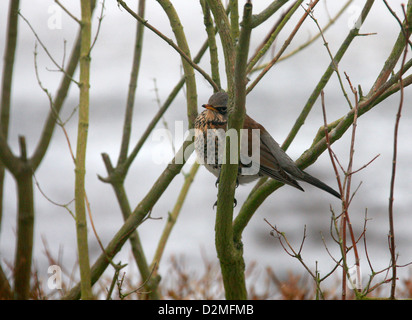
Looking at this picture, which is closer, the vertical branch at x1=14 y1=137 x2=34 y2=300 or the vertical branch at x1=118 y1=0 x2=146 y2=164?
the vertical branch at x1=118 y1=0 x2=146 y2=164

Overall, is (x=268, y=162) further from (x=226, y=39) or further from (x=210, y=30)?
(x=226, y=39)

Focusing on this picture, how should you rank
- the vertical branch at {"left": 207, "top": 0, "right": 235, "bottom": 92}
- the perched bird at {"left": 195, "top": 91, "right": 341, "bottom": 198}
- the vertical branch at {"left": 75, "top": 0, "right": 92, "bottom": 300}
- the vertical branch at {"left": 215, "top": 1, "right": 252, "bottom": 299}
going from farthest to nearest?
the perched bird at {"left": 195, "top": 91, "right": 341, "bottom": 198}, the vertical branch at {"left": 75, "top": 0, "right": 92, "bottom": 300}, the vertical branch at {"left": 207, "top": 0, "right": 235, "bottom": 92}, the vertical branch at {"left": 215, "top": 1, "right": 252, "bottom": 299}

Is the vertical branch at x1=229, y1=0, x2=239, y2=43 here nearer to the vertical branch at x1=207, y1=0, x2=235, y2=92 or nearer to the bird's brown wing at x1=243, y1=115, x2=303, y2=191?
the vertical branch at x1=207, y1=0, x2=235, y2=92

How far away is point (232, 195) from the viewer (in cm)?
246

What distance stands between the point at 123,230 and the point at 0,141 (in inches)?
45.2

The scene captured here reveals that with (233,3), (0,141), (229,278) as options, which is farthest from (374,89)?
(0,141)

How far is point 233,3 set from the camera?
2.79 meters

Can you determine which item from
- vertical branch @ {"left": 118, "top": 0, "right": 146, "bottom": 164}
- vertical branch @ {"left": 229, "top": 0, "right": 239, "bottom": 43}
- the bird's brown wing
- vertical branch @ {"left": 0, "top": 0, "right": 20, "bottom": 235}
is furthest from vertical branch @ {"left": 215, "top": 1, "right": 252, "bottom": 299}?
vertical branch @ {"left": 0, "top": 0, "right": 20, "bottom": 235}

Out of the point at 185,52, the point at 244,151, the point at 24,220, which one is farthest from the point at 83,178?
the point at 24,220

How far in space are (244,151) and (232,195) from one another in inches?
40.4

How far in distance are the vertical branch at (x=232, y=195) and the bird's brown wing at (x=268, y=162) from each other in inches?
Result: 18.2

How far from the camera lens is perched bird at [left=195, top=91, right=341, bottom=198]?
3.26 metres

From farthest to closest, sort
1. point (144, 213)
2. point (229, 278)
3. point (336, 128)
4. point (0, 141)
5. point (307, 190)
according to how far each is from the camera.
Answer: point (307, 190) → point (0, 141) → point (144, 213) → point (229, 278) → point (336, 128)
